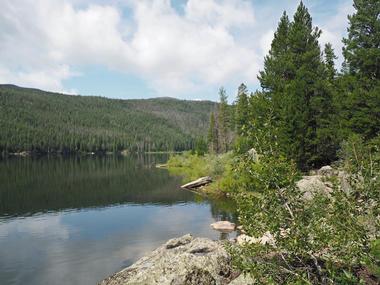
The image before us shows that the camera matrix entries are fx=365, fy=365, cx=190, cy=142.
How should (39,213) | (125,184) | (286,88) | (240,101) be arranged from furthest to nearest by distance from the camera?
(240,101), (125,184), (39,213), (286,88)

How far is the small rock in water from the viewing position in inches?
1432

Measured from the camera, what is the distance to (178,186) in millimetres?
72000

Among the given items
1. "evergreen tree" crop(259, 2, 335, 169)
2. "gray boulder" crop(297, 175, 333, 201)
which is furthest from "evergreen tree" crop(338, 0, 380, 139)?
"gray boulder" crop(297, 175, 333, 201)

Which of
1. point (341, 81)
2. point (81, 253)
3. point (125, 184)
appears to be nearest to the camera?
point (81, 253)

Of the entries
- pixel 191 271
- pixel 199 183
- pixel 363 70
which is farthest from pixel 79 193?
pixel 191 271

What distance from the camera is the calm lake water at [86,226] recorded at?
89.2 ft

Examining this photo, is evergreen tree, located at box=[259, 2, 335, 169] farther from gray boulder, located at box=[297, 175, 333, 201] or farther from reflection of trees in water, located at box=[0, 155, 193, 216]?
reflection of trees in water, located at box=[0, 155, 193, 216]

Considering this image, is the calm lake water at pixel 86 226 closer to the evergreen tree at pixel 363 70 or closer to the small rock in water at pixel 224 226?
the small rock in water at pixel 224 226

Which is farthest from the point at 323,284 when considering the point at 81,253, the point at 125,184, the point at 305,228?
the point at 125,184

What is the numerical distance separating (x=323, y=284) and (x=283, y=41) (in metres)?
44.2

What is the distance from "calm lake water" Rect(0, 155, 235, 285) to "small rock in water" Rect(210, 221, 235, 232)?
87 cm

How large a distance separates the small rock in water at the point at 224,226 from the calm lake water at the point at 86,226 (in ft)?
2.87

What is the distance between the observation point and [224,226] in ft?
121

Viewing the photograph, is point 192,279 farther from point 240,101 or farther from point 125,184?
point 240,101
